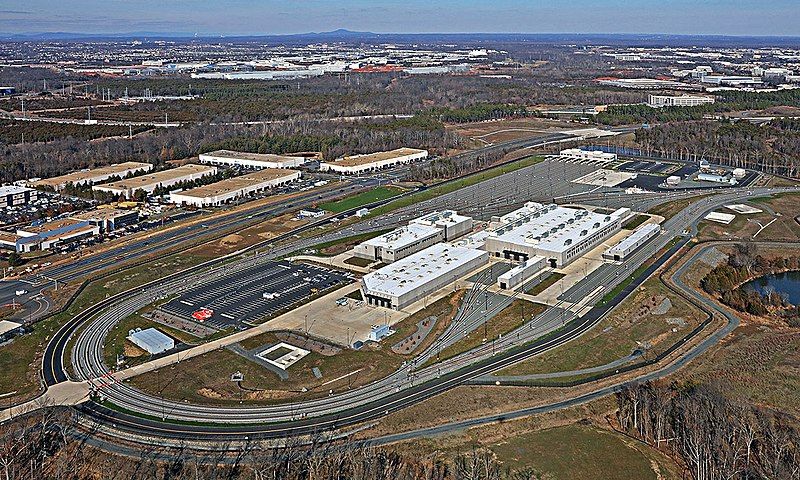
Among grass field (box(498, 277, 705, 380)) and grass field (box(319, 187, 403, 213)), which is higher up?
grass field (box(319, 187, 403, 213))

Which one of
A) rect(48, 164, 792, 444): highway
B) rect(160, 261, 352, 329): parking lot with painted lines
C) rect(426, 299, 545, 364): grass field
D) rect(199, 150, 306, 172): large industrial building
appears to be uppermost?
rect(199, 150, 306, 172): large industrial building

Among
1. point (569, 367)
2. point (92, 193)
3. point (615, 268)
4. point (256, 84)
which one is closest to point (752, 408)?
point (569, 367)

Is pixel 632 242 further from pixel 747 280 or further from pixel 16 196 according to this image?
pixel 16 196

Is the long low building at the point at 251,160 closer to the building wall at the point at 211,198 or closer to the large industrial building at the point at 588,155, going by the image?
the building wall at the point at 211,198

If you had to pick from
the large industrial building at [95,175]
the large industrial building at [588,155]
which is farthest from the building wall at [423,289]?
the large industrial building at [588,155]

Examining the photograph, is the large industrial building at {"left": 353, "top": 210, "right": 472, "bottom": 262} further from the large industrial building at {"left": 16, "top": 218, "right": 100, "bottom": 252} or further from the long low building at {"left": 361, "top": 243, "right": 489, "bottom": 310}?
the large industrial building at {"left": 16, "top": 218, "right": 100, "bottom": 252}

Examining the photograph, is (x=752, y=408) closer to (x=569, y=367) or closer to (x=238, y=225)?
(x=569, y=367)

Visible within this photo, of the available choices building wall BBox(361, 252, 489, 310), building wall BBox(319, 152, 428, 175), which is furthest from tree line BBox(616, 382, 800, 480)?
building wall BBox(319, 152, 428, 175)
